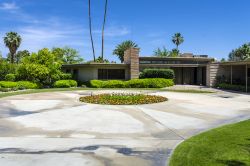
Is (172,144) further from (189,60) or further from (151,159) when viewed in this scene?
(189,60)

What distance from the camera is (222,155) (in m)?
6.54

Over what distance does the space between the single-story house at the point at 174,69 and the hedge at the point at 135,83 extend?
151 centimetres

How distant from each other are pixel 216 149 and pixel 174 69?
96.2ft

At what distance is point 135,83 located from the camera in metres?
31.2

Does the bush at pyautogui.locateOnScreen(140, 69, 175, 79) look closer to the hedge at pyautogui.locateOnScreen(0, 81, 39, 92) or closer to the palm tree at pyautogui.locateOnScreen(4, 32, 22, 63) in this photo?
the hedge at pyautogui.locateOnScreen(0, 81, 39, 92)

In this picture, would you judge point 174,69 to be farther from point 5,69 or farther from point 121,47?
point 121,47

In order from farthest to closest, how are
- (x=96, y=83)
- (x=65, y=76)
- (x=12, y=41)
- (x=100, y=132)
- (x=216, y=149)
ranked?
(x=12, y=41) → (x=65, y=76) → (x=96, y=83) → (x=100, y=132) → (x=216, y=149)

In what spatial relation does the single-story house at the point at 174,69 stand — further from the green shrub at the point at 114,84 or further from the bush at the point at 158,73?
the green shrub at the point at 114,84

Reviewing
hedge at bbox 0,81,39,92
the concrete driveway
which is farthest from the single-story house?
the concrete driveway

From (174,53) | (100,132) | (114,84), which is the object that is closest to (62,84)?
(114,84)

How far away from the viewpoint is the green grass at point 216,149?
6.12 m

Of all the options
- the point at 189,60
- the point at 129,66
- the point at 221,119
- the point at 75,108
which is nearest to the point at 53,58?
the point at 129,66

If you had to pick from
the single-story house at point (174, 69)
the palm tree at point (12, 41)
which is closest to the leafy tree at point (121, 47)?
the palm tree at point (12, 41)

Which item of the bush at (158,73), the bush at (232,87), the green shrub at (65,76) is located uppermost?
the bush at (158,73)
